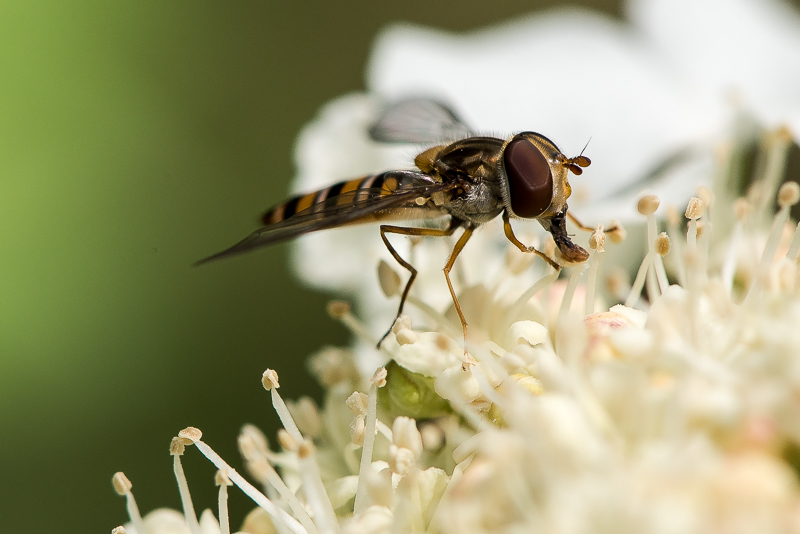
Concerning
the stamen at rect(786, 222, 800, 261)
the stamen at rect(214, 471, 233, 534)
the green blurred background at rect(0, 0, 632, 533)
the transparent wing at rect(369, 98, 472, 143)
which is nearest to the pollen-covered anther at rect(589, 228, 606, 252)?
the stamen at rect(786, 222, 800, 261)

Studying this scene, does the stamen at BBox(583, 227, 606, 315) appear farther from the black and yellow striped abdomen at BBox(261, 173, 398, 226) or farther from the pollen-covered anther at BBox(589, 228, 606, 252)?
the black and yellow striped abdomen at BBox(261, 173, 398, 226)

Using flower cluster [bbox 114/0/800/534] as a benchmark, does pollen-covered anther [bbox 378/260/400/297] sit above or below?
above

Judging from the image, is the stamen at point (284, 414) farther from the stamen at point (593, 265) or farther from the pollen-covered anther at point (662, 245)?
the pollen-covered anther at point (662, 245)

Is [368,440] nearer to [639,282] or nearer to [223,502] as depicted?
[223,502]

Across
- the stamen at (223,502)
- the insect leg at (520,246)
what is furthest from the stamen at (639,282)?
the stamen at (223,502)

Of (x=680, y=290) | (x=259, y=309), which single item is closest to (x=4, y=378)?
(x=259, y=309)

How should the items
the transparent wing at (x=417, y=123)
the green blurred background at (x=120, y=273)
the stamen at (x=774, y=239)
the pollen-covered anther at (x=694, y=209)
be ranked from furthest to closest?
the green blurred background at (x=120, y=273) → the transparent wing at (x=417, y=123) → the pollen-covered anther at (x=694, y=209) → the stamen at (x=774, y=239)

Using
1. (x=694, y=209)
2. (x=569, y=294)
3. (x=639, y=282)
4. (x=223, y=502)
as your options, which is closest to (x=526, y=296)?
(x=569, y=294)

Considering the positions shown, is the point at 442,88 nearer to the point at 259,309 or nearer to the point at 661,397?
the point at 259,309
